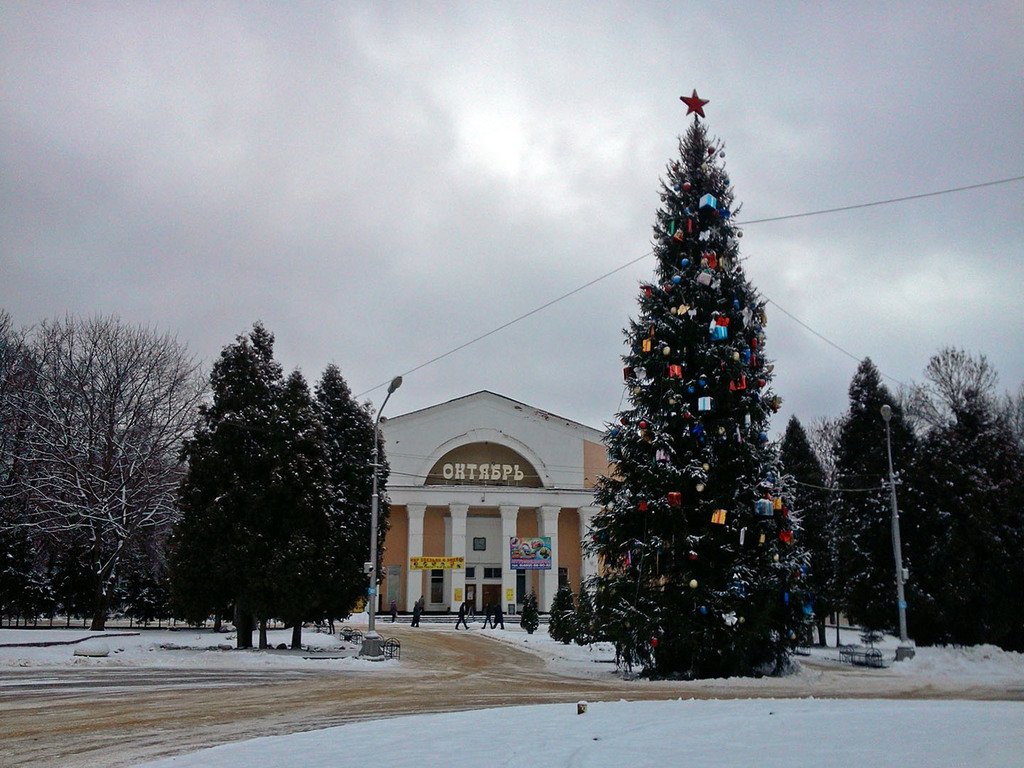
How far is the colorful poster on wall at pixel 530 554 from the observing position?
192 ft

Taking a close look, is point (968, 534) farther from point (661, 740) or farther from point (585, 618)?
point (661, 740)

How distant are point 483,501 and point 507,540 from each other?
3175 mm

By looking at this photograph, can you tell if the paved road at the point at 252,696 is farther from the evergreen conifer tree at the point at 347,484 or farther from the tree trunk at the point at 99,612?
the tree trunk at the point at 99,612

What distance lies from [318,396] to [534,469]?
28466 millimetres

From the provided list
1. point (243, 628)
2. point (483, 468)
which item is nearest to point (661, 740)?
point (243, 628)

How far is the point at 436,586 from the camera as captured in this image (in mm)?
59156

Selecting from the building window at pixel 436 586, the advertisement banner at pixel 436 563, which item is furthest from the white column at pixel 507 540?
the building window at pixel 436 586

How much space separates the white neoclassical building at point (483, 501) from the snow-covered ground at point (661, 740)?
47564 mm

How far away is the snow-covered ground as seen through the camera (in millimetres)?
7402

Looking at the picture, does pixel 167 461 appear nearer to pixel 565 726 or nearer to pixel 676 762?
pixel 565 726

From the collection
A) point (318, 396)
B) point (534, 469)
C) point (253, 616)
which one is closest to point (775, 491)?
point (253, 616)

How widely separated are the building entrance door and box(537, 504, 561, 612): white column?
2923 mm

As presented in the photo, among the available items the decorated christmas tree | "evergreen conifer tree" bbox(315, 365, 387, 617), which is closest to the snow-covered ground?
the decorated christmas tree

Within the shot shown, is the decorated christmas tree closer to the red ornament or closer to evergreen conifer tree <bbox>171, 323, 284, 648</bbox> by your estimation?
the red ornament
